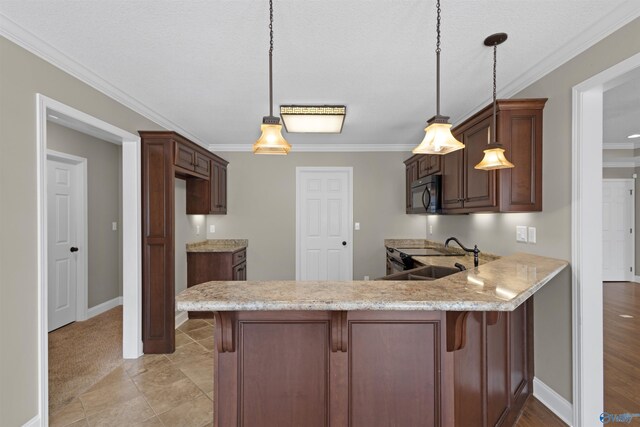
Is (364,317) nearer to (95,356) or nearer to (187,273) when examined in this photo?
(95,356)

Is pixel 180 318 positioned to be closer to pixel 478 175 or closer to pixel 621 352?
pixel 478 175

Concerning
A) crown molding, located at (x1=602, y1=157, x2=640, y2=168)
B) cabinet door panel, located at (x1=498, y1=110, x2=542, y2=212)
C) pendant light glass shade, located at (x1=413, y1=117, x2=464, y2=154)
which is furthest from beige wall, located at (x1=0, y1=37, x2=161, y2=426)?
crown molding, located at (x1=602, y1=157, x2=640, y2=168)

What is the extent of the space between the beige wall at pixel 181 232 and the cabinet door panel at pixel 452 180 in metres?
3.24

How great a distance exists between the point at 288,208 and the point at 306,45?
9.89 ft

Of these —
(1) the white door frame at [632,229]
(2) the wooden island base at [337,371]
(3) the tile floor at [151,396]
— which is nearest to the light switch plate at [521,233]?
(2) the wooden island base at [337,371]

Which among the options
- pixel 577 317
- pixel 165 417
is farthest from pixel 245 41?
pixel 577 317

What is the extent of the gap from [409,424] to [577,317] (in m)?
1.43

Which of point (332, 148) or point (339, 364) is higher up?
point (332, 148)

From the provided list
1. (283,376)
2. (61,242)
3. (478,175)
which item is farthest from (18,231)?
(478,175)

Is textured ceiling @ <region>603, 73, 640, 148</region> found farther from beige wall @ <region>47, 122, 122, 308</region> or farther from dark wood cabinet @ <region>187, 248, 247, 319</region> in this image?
beige wall @ <region>47, 122, 122, 308</region>

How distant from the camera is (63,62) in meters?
2.06

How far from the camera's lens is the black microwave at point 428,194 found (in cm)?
333

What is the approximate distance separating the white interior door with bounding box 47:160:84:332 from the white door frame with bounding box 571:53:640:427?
523cm

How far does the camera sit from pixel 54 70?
203 centimetres
